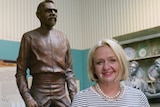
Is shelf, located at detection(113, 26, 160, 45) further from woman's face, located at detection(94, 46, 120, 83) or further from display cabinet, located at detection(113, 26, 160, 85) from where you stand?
woman's face, located at detection(94, 46, 120, 83)

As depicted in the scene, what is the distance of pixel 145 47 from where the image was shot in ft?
13.0

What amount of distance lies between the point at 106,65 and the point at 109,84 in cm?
9

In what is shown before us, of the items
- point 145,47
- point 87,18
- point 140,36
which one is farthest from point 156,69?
point 87,18

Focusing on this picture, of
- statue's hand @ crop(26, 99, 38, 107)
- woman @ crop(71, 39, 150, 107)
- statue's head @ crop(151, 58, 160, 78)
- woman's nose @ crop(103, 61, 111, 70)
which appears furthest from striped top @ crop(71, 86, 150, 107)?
statue's head @ crop(151, 58, 160, 78)

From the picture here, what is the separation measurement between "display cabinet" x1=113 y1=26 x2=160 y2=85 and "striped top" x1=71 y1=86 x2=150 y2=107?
2380 mm

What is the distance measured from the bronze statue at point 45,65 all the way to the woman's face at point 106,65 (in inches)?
34.6

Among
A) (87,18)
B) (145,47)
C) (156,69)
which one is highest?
(87,18)

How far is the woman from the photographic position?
1.43m

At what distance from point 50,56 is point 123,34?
2.23 m

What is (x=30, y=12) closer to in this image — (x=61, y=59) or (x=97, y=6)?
(x=97, y=6)

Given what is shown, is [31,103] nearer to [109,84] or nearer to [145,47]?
[109,84]

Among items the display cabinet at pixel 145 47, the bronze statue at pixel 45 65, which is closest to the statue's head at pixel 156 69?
the display cabinet at pixel 145 47

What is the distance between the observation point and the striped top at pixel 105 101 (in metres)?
1.42

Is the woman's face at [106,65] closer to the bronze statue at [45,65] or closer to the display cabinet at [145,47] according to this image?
the bronze statue at [45,65]
